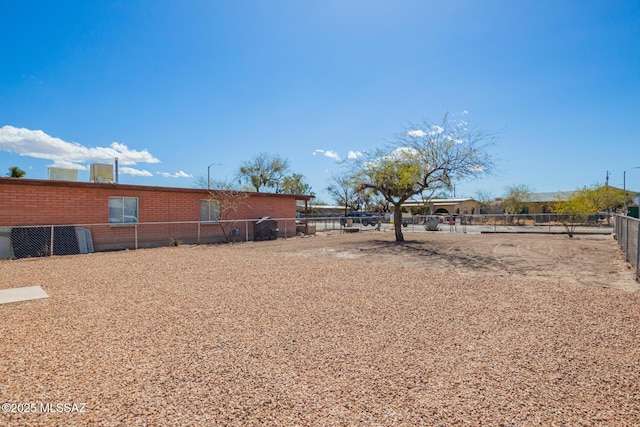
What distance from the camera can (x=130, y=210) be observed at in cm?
1549

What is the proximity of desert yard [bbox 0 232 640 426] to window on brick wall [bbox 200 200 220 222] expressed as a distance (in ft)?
33.9

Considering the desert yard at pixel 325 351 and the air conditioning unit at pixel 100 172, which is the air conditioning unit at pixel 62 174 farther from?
the desert yard at pixel 325 351

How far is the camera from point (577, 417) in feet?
8.61

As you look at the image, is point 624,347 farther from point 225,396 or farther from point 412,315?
point 225,396

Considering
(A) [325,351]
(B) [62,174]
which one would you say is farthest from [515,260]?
(B) [62,174]

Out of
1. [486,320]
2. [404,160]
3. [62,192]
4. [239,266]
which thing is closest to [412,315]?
[486,320]

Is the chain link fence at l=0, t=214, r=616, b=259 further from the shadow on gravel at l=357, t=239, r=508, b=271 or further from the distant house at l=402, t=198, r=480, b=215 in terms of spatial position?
the distant house at l=402, t=198, r=480, b=215

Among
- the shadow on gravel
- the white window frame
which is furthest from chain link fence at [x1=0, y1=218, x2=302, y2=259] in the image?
the shadow on gravel

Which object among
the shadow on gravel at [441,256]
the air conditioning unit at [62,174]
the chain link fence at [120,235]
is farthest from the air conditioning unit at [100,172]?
the shadow on gravel at [441,256]

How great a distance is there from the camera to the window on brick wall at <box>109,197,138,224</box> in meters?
15.0

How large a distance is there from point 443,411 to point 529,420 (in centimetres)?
63

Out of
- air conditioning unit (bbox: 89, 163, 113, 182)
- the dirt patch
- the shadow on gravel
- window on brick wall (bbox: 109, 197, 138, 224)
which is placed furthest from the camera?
air conditioning unit (bbox: 89, 163, 113, 182)

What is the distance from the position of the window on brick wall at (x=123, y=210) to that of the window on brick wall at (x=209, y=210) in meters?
3.35

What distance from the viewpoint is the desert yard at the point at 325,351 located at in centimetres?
273
